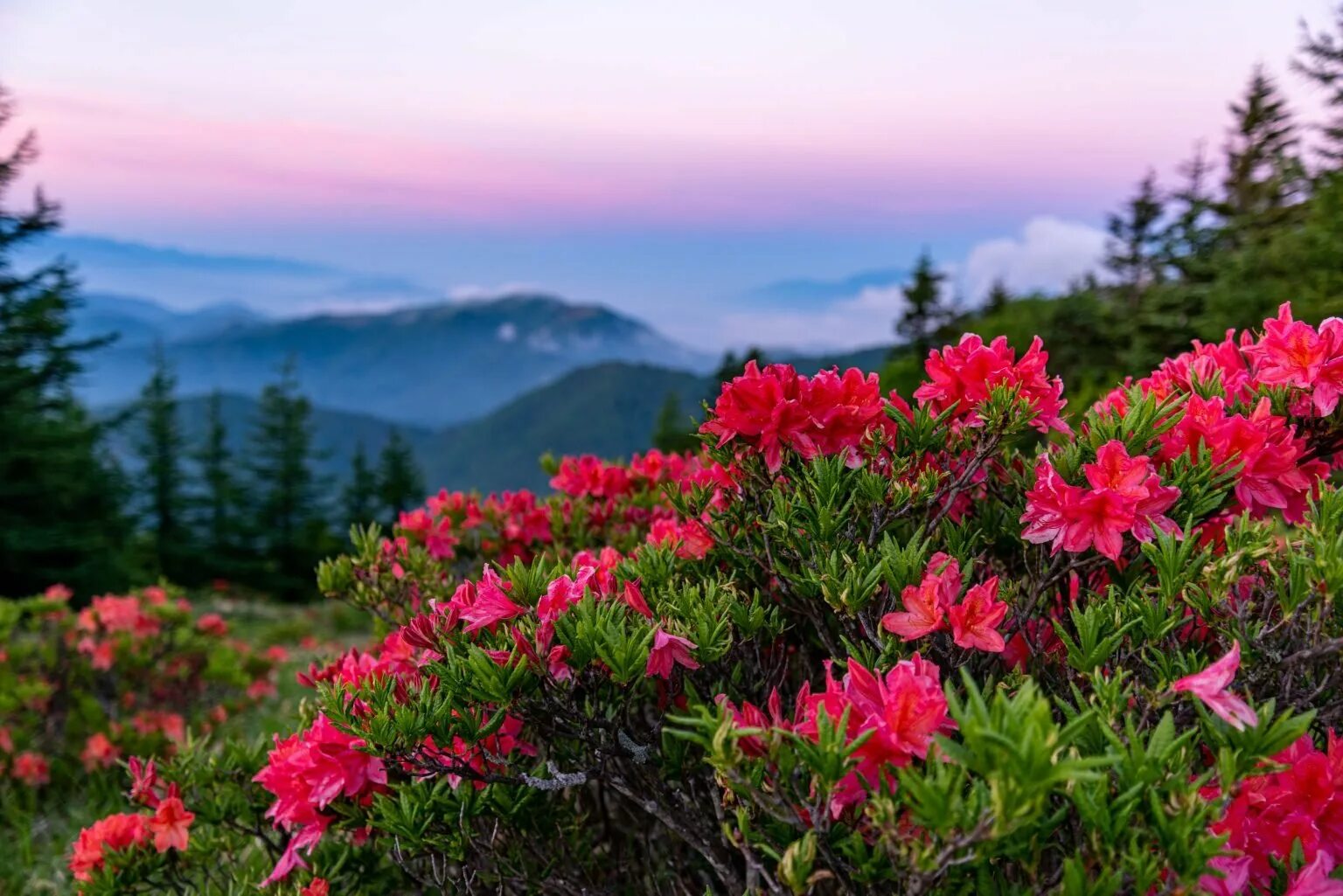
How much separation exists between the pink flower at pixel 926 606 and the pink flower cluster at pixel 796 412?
395 millimetres

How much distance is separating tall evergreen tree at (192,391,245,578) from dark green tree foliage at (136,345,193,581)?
753 millimetres

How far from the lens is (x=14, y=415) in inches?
723

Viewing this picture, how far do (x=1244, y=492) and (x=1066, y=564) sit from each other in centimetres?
37

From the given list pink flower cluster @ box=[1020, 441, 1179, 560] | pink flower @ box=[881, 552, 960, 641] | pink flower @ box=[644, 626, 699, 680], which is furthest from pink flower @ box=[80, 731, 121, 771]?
pink flower cluster @ box=[1020, 441, 1179, 560]

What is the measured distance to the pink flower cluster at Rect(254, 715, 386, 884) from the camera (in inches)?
62.8

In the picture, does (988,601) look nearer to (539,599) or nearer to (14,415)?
(539,599)

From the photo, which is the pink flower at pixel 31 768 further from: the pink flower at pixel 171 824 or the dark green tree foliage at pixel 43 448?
the dark green tree foliage at pixel 43 448

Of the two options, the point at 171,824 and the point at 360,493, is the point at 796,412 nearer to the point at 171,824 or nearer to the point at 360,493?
the point at 171,824

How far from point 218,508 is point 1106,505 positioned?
127 feet

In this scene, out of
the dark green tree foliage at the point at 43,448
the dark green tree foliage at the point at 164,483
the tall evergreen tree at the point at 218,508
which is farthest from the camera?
the tall evergreen tree at the point at 218,508

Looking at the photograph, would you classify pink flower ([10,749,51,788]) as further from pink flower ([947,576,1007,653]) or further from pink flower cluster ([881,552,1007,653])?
pink flower ([947,576,1007,653])

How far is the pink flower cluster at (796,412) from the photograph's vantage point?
171cm

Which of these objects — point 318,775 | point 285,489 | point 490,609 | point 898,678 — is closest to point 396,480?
point 285,489

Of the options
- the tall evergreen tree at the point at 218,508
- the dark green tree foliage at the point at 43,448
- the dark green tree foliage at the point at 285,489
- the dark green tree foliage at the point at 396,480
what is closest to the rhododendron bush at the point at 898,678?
the dark green tree foliage at the point at 43,448
